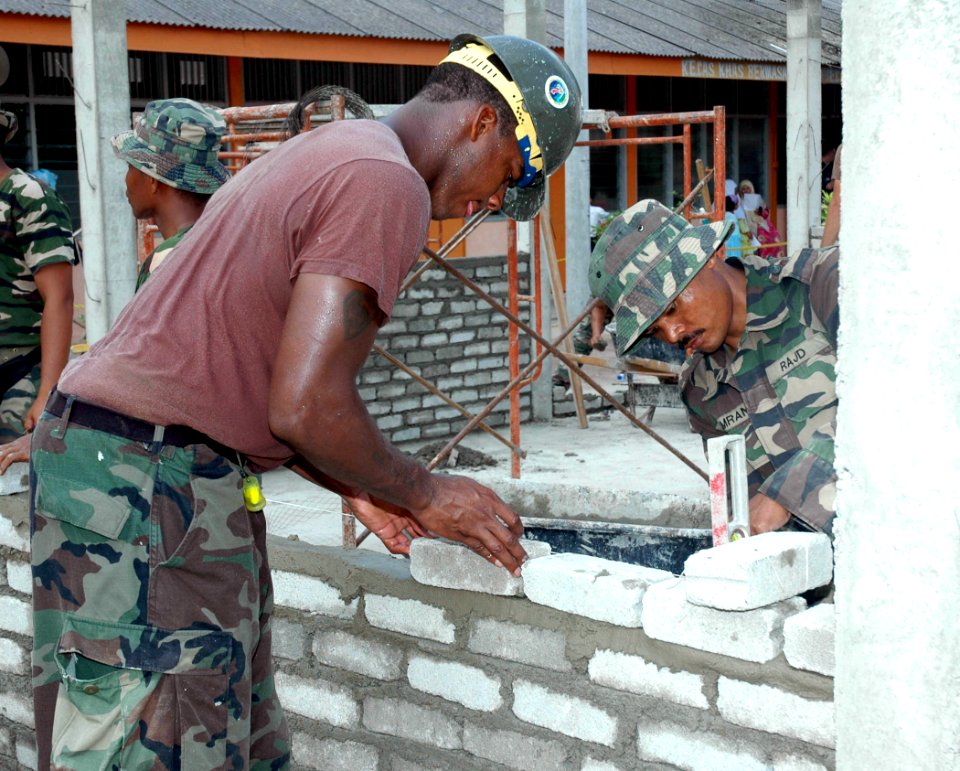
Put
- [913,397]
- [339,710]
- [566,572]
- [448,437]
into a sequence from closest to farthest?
1. [913,397]
2. [566,572]
3. [339,710]
4. [448,437]

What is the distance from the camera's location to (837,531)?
68.4 inches

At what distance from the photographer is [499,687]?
2.91 meters

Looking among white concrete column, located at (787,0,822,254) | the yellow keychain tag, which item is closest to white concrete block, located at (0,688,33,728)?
the yellow keychain tag

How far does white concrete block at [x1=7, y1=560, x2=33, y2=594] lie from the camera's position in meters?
3.94

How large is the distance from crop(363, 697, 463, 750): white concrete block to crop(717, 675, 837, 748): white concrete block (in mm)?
744

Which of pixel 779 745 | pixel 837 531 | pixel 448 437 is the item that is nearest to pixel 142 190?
pixel 779 745

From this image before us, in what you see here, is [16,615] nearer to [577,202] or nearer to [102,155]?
[102,155]

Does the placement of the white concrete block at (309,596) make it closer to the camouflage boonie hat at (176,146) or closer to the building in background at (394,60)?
the camouflage boonie hat at (176,146)

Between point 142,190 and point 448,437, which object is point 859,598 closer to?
point 142,190

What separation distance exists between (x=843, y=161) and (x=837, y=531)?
0.50m

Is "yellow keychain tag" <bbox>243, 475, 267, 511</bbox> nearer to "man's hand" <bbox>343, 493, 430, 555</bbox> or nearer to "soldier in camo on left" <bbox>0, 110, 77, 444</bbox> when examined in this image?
"man's hand" <bbox>343, 493, 430, 555</bbox>

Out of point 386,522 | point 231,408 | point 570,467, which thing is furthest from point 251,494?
point 570,467

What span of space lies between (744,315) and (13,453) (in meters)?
2.30

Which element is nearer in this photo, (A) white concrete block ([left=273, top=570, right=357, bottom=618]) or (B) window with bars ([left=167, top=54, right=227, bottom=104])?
(A) white concrete block ([left=273, top=570, right=357, bottom=618])
